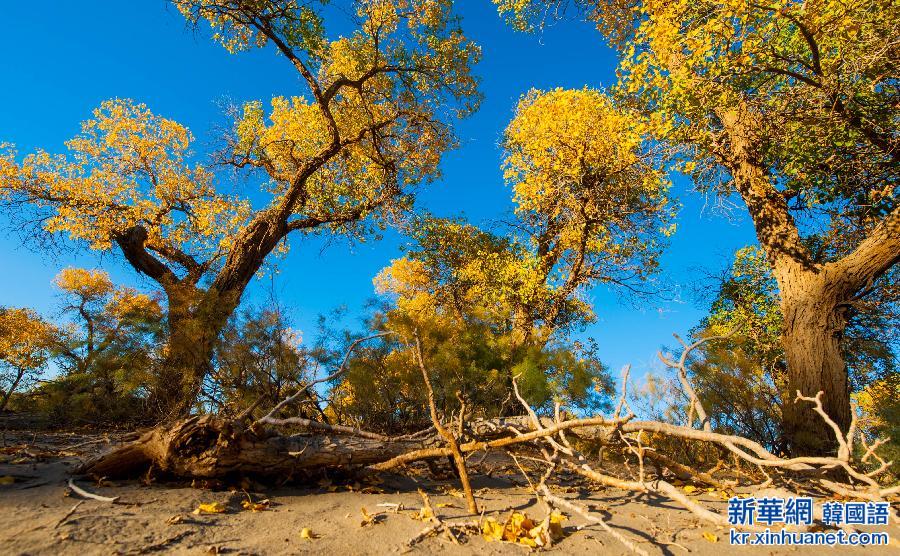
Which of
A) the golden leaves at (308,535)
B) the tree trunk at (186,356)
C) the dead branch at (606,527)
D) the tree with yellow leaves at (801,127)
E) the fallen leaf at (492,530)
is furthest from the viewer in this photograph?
the tree trunk at (186,356)

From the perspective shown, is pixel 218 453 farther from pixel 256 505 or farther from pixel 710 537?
pixel 710 537

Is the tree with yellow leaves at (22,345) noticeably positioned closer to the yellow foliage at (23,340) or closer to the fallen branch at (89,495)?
the yellow foliage at (23,340)

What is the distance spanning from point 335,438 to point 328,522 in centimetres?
106

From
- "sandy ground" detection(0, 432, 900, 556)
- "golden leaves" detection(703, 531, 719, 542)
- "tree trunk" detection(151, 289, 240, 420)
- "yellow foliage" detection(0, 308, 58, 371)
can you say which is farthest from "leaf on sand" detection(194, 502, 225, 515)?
"yellow foliage" detection(0, 308, 58, 371)

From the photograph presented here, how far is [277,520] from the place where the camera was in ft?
8.20

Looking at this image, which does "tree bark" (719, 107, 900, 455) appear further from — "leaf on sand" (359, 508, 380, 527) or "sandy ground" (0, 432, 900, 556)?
"leaf on sand" (359, 508, 380, 527)

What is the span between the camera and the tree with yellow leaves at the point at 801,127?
15.1 ft

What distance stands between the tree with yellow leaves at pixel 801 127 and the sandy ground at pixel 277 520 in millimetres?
3382

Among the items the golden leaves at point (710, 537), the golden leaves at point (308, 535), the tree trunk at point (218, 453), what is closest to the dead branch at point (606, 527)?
the golden leaves at point (710, 537)

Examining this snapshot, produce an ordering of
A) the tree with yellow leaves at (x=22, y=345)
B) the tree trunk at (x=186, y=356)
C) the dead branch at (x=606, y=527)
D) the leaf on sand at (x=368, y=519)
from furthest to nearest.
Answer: the tree with yellow leaves at (x=22, y=345) < the tree trunk at (x=186, y=356) < the leaf on sand at (x=368, y=519) < the dead branch at (x=606, y=527)

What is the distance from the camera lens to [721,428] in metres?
7.11

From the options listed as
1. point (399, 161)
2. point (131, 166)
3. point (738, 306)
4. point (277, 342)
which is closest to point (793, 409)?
point (738, 306)

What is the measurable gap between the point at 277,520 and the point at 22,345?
1408 cm

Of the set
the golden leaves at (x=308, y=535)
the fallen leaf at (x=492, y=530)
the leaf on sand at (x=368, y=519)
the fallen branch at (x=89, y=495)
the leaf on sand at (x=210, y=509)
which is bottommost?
the fallen branch at (x=89, y=495)
